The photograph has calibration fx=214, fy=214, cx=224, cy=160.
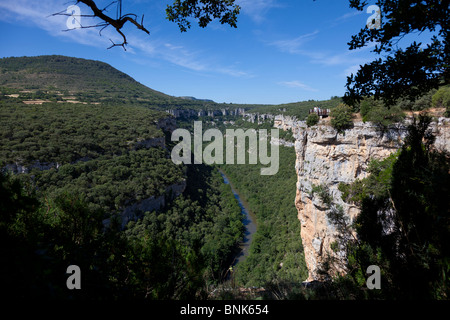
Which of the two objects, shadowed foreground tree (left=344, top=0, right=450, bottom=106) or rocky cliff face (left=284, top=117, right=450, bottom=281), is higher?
shadowed foreground tree (left=344, top=0, right=450, bottom=106)

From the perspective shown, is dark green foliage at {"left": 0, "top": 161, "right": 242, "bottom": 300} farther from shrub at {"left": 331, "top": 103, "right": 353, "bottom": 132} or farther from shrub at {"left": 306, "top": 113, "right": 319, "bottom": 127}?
shrub at {"left": 306, "top": 113, "right": 319, "bottom": 127}

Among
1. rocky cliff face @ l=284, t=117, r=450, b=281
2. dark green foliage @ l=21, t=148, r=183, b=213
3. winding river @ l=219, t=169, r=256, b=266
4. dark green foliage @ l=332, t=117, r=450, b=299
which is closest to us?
dark green foliage @ l=332, t=117, r=450, b=299

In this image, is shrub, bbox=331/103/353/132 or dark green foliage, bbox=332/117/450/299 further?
shrub, bbox=331/103/353/132

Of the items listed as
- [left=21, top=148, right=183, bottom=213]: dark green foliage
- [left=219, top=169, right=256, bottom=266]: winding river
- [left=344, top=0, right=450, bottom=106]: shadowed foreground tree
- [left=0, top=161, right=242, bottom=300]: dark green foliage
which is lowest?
[left=219, top=169, right=256, bottom=266]: winding river

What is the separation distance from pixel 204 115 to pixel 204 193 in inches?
2203

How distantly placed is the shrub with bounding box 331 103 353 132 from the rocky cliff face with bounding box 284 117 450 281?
0.29 metres

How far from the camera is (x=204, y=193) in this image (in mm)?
38062

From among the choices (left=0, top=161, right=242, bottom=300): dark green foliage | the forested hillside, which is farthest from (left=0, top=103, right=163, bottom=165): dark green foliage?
(left=0, top=161, right=242, bottom=300): dark green foliage

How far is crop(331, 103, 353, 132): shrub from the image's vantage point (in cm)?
1175

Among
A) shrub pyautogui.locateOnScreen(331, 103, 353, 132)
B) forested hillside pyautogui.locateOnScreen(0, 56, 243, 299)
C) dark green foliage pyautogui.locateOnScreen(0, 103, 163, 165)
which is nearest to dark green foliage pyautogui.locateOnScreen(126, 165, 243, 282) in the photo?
forested hillside pyautogui.locateOnScreen(0, 56, 243, 299)

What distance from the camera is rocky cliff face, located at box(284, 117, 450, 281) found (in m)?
10.7

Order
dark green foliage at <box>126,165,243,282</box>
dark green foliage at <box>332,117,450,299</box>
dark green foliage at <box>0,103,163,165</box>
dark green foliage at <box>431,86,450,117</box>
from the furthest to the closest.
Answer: dark green foliage at <box>126,165,243,282</box>, dark green foliage at <box>0,103,163,165</box>, dark green foliage at <box>431,86,450,117</box>, dark green foliage at <box>332,117,450,299</box>

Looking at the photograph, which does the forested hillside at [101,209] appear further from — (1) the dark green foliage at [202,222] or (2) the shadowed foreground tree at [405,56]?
(2) the shadowed foreground tree at [405,56]
